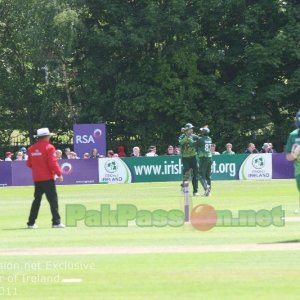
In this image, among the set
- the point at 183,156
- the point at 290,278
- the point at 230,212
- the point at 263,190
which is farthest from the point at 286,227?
the point at 263,190

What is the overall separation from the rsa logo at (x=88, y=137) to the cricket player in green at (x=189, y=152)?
12.0m

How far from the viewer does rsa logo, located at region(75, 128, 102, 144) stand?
39003mm

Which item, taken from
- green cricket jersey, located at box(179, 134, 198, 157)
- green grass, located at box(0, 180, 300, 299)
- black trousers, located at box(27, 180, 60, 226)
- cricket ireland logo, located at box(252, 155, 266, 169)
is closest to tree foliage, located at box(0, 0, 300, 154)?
cricket ireland logo, located at box(252, 155, 266, 169)

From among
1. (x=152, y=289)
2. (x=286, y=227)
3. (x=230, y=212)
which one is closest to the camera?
(x=152, y=289)

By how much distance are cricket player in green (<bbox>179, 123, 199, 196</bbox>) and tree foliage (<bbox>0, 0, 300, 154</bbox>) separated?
19829mm

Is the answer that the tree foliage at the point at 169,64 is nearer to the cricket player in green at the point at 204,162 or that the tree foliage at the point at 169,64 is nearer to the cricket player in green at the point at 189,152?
the cricket player in green at the point at 204,162

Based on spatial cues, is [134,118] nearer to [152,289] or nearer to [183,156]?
[183,156]

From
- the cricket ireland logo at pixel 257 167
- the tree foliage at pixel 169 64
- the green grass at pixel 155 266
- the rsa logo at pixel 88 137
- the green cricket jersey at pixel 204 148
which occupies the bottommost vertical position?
the green grass at pixel 155 266

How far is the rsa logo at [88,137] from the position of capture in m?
39.0

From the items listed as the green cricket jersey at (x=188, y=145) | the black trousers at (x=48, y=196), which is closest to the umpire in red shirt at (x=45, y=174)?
the black trousers at (x=48, y=196)

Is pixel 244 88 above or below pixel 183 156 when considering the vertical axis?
above

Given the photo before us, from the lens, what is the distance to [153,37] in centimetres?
4750

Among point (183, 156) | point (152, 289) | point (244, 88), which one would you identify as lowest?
point (152, 289)

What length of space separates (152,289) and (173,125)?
3811cm
